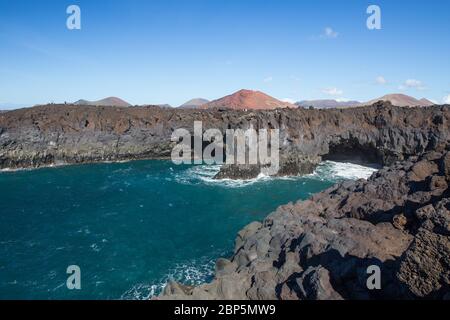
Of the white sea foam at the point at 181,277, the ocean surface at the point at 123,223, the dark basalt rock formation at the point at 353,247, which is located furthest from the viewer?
the ocean surface at the point at 123,223

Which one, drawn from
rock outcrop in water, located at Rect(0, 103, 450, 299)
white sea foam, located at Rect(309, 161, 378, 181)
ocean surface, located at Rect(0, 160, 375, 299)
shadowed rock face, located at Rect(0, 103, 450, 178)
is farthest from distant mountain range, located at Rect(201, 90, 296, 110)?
ocean surface, located at Rect(0, 160, 375, 299)

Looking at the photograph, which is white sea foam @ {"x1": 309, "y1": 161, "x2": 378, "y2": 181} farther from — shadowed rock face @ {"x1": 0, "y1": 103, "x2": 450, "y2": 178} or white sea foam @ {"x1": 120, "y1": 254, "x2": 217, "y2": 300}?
white sea foam @ {"x1": 120, "y1": 254, "x2": 217, "y2": 300}

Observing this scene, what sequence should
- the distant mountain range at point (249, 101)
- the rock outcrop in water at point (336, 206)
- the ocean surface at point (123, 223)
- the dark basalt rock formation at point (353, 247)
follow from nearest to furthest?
the dark basalt rock formation at point (353, 247), the rock outcrop in water at point (336, 206), the ocean surface at point (123, 223), the distant mountain range at point (249, 101)

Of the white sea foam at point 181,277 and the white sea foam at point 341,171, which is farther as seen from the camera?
the white sea foam at point 341,171

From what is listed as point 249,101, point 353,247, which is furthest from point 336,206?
point 249,101

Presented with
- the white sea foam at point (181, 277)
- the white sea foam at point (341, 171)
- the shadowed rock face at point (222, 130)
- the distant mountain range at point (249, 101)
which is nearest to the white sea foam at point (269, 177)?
the white sea foam at point (341, 171)

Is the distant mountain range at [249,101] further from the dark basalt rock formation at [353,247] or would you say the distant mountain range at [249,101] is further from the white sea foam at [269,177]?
the dark basalt rock formation at [353,247]

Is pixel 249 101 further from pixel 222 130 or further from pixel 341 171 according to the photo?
pixel 341 171

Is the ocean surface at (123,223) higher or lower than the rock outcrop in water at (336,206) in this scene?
lower
